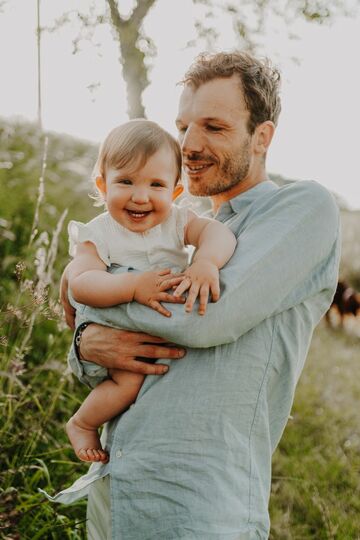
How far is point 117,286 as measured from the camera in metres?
1.97

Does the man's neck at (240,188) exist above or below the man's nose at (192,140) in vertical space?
below

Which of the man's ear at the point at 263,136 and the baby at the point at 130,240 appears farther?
the man's ear at the point at 263,136

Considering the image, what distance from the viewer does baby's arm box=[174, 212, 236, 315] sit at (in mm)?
1837

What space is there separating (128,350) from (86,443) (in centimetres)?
42

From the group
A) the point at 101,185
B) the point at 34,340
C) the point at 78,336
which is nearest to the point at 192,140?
the point at 101,185

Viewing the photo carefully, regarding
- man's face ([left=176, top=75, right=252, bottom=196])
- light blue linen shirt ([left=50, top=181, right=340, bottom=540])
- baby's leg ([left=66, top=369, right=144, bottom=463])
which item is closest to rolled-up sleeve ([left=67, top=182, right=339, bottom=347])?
light blue linen shirt ([left=50, top=181, right=340, bottom=540])

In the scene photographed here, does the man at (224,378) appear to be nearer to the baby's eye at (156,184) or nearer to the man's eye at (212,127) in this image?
the baby's eye at (156,184)

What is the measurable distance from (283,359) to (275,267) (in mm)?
330

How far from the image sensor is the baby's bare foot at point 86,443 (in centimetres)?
212

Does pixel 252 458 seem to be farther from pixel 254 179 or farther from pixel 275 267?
pixel 254 179

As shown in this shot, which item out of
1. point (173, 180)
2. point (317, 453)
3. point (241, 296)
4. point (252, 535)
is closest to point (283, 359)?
point (241, 296)

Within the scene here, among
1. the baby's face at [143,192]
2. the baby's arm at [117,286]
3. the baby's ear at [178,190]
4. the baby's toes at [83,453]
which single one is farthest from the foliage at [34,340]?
the baby's ear at [178,190]

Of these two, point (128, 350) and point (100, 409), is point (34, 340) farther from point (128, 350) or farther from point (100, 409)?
point (128, 350)

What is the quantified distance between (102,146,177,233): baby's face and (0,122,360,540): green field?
1.26ft
